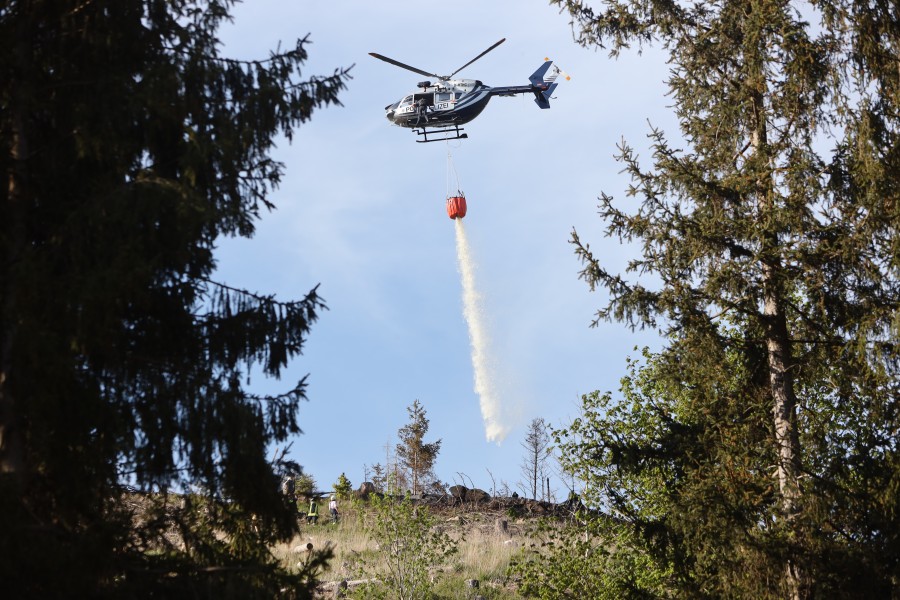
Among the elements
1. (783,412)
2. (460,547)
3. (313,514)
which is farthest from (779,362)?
(313,514)

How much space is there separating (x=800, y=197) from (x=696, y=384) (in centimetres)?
286

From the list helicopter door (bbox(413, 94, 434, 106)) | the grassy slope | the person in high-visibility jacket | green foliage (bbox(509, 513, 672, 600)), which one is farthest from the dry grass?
helicopter door (bbox(413, 94, 434, 106))

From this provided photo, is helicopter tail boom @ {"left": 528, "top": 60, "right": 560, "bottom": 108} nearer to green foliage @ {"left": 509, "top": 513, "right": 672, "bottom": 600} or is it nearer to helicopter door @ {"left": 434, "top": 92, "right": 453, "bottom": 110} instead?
helicopter door @ {"left": 434, "top": 92, "right": 453, "bottom": 110}

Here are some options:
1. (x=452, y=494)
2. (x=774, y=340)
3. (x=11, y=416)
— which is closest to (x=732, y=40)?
(x=774, y=340)

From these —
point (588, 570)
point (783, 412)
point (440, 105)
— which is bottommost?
point (588, 570)

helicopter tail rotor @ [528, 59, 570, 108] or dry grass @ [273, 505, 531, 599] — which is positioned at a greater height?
helicopter tail rotor @ [528, 59, 570, 108]

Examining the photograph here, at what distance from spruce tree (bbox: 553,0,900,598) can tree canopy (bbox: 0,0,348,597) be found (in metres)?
5.28

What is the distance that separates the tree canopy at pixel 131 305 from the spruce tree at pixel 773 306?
17.3 feet

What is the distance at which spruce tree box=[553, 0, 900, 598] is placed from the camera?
40.2 feet

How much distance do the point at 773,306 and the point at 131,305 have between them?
8.14 metres

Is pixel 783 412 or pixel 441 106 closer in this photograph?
pixel 783 412


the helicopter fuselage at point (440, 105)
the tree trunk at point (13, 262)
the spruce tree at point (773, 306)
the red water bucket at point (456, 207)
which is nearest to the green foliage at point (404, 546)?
the spruce tree at point (773, 306)

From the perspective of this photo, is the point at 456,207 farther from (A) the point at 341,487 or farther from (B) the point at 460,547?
(A) the point at 341,487

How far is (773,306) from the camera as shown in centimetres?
1327
